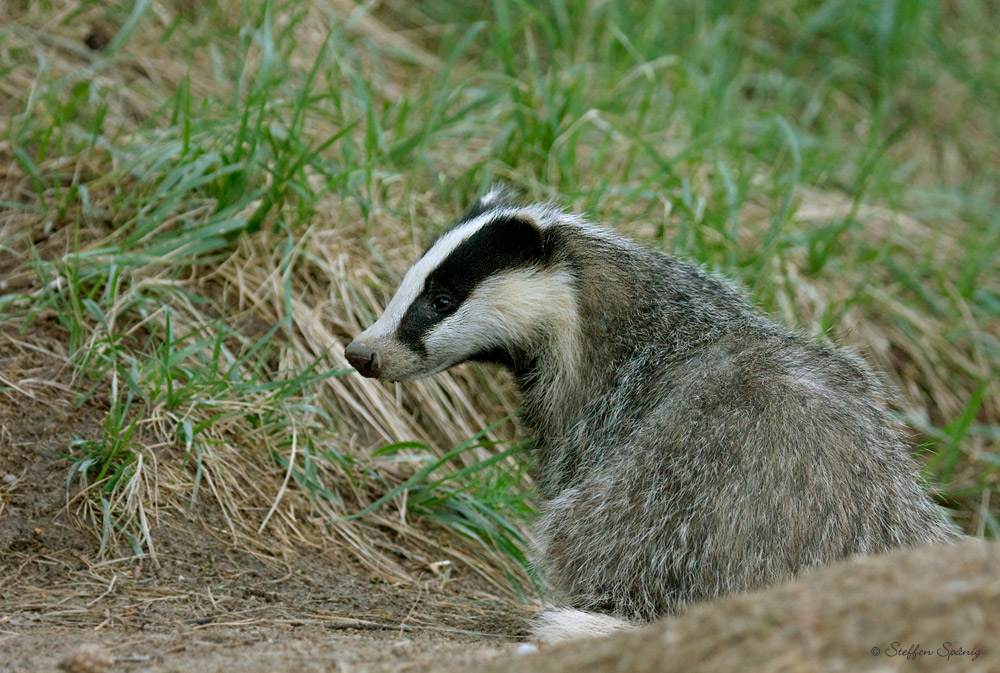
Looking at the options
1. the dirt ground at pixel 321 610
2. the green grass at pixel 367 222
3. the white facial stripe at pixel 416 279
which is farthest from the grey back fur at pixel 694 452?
the green grass at pixel 367 222

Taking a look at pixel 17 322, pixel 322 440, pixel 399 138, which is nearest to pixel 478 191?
pixel 399 138

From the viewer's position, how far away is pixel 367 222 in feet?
15.9

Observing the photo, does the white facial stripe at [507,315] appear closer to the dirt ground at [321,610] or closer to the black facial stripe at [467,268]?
the black facial stripe at [467,268]

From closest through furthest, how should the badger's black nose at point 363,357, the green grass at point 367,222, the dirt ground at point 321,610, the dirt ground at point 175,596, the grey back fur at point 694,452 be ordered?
the dirt ground at point 321,610
the dirt ground at point 175,596
the grey back fur at point 694,452
the badger's black nose at point 363,357
the green grass at point 367,222

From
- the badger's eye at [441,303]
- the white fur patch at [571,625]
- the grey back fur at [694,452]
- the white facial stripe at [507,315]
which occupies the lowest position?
the white fur patch at [571,625]

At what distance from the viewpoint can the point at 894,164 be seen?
6.62m

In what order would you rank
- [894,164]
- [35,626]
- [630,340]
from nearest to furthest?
[35,626] < [630,340] < [894,164]

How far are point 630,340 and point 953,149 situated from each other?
16.0ft

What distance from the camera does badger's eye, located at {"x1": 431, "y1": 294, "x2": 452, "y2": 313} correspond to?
3562 millimetres

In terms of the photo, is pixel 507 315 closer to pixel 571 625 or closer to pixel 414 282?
pixel 414 282

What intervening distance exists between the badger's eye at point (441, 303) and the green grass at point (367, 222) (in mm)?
659

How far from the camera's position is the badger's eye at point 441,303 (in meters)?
3.56

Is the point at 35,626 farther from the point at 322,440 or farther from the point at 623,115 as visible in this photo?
the point at 623,115

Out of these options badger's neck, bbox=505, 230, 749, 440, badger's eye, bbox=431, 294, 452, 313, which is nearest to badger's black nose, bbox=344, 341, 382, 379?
badger's eye, bbox=431, 294, 452, 313
